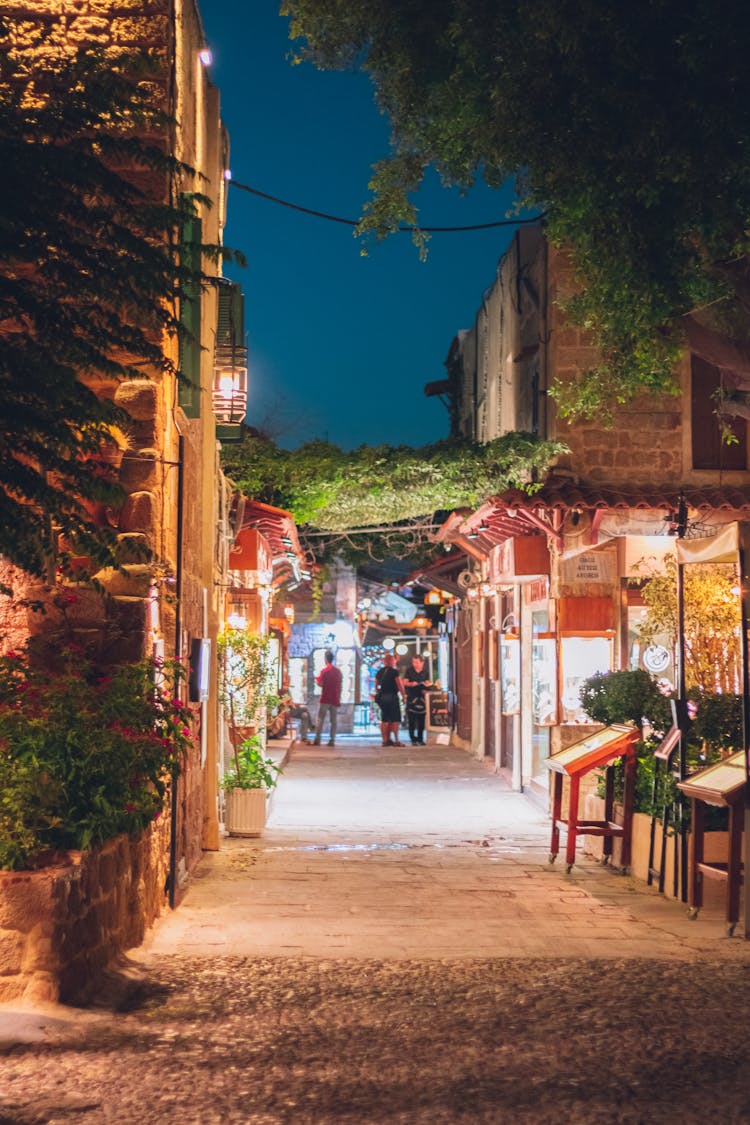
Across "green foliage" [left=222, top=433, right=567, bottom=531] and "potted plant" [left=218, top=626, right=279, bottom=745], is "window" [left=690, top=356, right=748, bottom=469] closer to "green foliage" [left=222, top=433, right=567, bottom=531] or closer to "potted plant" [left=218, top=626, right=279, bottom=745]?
"green foliage" [left=222, top=433, right=567, bottom=531]

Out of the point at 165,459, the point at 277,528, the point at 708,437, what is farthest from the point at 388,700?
the point at 165,459

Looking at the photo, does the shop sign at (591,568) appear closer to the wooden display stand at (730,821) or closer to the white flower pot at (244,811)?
the white flower pot at (244,811)

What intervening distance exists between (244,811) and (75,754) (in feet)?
Answer: 20.6

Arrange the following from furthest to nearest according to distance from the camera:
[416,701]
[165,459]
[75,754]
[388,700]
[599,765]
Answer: [416,701] → [388,700] → [599,765] → [165,459] → [75,754]

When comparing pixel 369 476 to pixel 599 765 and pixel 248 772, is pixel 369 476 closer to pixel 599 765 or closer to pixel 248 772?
pixel 248 772

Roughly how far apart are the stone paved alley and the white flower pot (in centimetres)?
153

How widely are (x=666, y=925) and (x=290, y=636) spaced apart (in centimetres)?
2423

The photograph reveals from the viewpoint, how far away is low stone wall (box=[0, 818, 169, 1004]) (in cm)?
621

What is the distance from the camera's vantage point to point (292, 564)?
2348 centimetres

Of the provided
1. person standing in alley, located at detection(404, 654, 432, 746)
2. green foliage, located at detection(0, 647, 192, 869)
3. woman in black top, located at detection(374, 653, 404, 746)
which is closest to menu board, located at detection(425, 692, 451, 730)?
person standing in alley, located at detection(404, 654, 432, 746)

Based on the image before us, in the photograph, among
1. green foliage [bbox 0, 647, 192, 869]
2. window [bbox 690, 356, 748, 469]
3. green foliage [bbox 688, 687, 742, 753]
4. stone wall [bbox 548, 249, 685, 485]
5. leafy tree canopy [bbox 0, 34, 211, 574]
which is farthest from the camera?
window [bbox 690, 356, 748, 469]

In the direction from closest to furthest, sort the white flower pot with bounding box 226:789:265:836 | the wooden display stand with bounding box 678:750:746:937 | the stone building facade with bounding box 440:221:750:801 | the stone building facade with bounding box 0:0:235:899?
the stone building facade with bounding box 0:0:235:899 → the wooden display stand with bounding box 678:750:746:937 → the white flower pot with bounding box 226:789:265:836 → the stone building facade with bounding box 440:221:750:801

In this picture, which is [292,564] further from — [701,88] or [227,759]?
[701,88]

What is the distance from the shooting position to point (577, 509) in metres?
15.3
